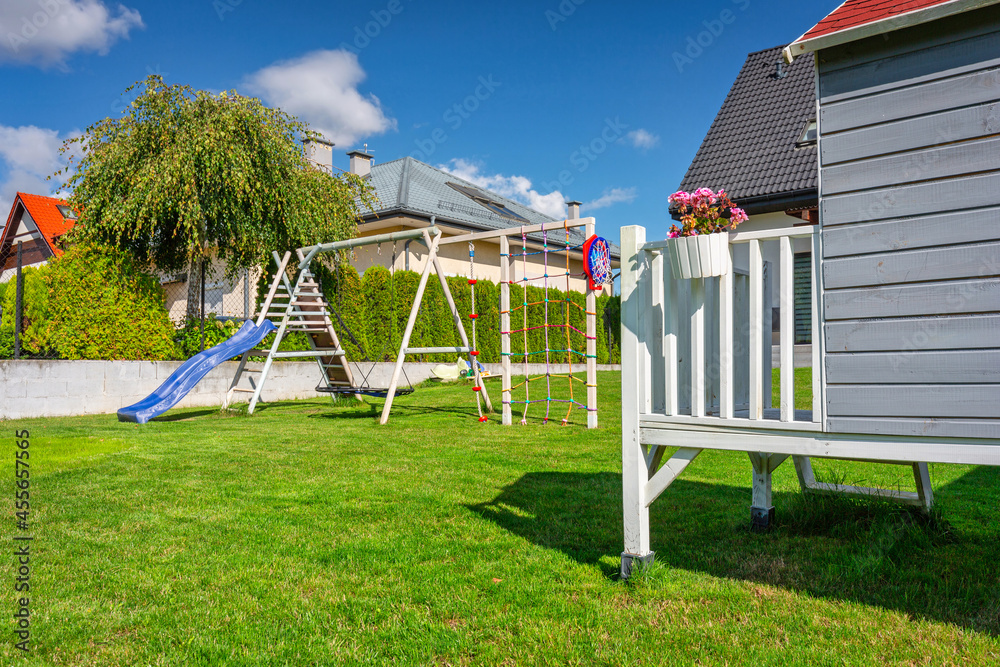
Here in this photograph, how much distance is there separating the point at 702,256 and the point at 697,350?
410mm

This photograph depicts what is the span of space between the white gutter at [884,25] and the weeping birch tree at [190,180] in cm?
1022

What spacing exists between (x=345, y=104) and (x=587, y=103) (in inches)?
169

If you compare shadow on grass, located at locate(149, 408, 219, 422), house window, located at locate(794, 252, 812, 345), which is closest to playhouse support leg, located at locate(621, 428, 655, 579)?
shadow on grass, located at locate(149, 408, 219, 422)

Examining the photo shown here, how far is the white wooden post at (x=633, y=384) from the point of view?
2959 millimetres

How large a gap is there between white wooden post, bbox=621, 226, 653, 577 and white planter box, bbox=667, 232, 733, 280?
0.26 meters

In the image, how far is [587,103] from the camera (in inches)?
395

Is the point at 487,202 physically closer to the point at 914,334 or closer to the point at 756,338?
the point at 756,338

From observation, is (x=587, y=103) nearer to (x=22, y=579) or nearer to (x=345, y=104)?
(x=345, y=104)

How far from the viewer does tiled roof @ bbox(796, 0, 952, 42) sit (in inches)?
95.8

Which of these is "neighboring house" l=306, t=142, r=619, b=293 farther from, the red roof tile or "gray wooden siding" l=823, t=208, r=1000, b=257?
"gray wooden siding" l=823, t=208, r=1000, b=257

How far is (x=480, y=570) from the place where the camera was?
9.80ft

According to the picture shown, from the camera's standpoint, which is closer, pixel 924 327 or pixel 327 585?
pixel 924 327

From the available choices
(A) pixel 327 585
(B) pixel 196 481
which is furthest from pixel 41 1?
(A) pixel 327 585

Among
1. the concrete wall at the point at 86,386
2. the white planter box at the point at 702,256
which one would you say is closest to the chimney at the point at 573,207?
the concrete wall at the point at 86,386
